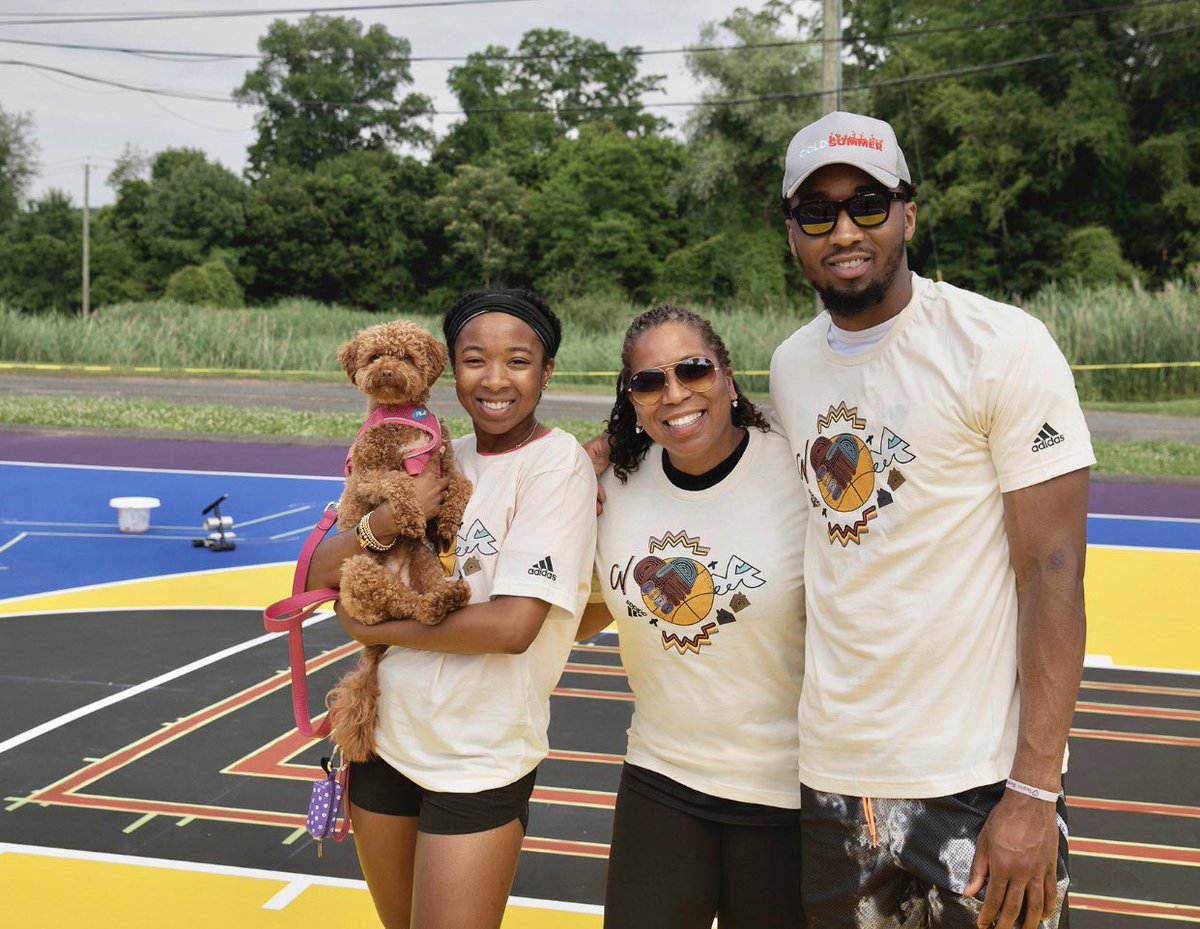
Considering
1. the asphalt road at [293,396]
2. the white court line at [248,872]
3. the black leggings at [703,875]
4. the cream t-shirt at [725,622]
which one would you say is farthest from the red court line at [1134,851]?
the asphalt road at [293,396]

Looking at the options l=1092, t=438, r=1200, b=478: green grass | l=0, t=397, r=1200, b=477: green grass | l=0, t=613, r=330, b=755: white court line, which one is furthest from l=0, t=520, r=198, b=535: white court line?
l=1092, t=438, r=1200, b=478: green grass

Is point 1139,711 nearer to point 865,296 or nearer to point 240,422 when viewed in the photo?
point 865,296

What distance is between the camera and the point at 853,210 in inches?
103

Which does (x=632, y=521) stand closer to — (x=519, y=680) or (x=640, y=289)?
(x=519, y=680)

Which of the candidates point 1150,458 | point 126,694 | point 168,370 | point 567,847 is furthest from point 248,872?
point 168,370

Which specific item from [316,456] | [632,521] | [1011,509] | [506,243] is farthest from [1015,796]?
[506,243]

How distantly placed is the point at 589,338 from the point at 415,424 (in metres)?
24.1

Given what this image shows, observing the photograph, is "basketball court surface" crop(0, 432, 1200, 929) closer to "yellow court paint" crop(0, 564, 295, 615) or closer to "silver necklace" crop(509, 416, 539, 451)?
"yellow court paint" crop(0, 564, 295, 615)

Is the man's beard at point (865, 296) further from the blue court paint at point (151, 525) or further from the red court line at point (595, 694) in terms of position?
the blue court paint at point (151, 525)

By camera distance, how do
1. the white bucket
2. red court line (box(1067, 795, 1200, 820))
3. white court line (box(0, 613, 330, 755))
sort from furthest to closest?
the white bucket < white court line (box(0, 613, 330, 755)) < red court line (box(1067, 795, 1200, 820))

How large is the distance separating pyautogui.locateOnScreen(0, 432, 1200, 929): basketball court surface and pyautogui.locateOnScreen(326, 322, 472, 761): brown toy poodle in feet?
5.29

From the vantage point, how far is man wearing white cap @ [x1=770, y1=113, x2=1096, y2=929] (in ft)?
7.90

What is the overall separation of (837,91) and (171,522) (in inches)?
508

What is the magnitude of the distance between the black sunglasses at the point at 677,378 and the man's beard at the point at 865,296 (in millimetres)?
348
